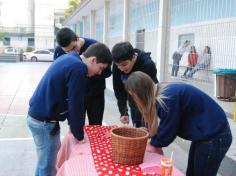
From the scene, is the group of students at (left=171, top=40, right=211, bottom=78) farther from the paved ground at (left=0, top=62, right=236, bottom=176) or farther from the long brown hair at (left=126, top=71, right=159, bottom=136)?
the long brown hair at (left=126, top=71, right=159, bottom=136)

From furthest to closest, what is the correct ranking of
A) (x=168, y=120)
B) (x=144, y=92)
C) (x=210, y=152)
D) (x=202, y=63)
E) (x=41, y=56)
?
(x=41, y=56) < (x=202, y=63) < (x=210, y=152) < (x=168, y=120) < (x=144, y=92)

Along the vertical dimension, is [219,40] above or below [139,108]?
above

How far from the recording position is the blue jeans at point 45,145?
3109mm

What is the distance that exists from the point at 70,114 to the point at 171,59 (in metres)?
6.84

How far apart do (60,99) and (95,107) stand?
4.48 feet

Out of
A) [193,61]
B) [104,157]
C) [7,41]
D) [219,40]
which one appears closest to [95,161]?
[104,157]

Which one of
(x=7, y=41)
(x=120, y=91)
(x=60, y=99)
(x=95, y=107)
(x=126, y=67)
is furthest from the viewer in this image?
(x=7, y=41)

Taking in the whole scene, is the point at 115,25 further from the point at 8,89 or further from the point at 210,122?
the point at 210,122

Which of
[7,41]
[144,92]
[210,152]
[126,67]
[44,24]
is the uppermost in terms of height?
[44,24]

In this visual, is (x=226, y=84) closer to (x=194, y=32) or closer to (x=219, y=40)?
(x=219, y=40)

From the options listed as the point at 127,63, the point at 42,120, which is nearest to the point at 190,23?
the point at 127,63

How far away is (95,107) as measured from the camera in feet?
14.0

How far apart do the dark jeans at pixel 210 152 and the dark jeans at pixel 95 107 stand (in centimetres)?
185

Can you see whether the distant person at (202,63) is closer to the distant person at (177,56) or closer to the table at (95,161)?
the distant person at (177,56)
